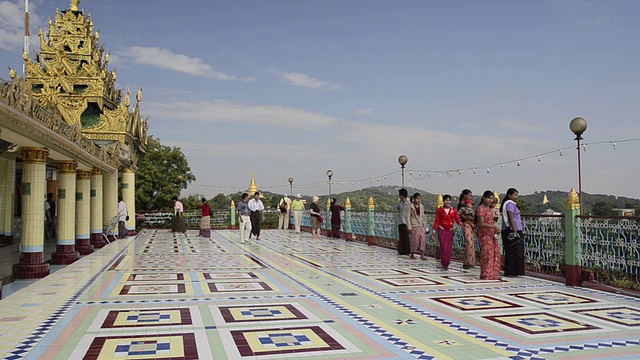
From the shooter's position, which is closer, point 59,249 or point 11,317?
point 11,317

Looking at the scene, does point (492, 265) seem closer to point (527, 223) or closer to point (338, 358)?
point (527, 223)

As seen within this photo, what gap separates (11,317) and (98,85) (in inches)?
458

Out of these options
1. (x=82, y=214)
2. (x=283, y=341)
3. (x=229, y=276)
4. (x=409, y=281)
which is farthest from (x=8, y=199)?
(x=283, y=341)

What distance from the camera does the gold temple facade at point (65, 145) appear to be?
7.54 m

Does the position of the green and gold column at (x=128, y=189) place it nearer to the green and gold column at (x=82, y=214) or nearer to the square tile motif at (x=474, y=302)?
the green and gold column at (x=82, y=214)

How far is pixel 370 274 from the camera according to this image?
8.38 m

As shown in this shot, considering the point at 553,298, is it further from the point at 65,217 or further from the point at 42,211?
the point at 65,217

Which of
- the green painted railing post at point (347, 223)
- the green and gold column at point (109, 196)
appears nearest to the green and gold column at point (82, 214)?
the green and gold column at point (109, 196)

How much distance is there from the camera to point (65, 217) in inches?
385

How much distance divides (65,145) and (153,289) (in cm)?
332

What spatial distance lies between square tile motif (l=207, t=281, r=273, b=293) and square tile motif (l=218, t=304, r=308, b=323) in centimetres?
114

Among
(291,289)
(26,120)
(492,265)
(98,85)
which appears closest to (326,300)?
(291,289)

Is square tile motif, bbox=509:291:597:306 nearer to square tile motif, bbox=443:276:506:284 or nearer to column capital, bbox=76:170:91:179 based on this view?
square tile motif, bbox=443:276:506:284

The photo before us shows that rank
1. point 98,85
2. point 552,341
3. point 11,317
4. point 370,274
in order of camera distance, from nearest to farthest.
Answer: point 552,341
point 11,317
point 370,274
point 98,85
